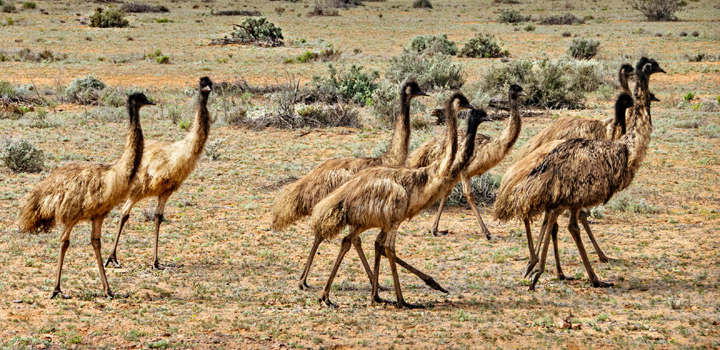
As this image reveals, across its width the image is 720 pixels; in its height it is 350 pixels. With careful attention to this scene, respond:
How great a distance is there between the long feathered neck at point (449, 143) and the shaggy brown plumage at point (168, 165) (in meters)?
2.79

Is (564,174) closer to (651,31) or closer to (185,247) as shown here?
(185,247)

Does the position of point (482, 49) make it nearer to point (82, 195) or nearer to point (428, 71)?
point (428, 71)

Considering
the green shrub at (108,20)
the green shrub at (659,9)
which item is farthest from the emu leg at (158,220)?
the green shrub at (659,9)

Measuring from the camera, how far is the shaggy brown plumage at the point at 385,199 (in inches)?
263

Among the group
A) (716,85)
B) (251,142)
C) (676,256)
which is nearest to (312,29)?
(716,85)

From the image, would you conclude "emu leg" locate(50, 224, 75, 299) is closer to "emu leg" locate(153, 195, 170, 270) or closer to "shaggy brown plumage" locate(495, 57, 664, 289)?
"emu leg" locate(153, 195, 170, 270)

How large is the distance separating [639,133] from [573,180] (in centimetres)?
106

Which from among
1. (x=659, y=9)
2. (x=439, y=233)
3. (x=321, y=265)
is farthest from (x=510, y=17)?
(x=321, y=265)

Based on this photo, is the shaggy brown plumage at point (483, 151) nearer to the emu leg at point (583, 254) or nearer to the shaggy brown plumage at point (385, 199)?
the emu leg at point (583, 254)

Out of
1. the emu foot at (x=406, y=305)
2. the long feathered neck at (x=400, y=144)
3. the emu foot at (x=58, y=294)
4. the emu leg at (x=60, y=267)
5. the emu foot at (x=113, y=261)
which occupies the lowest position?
the emu foot at (x=113, y=261)

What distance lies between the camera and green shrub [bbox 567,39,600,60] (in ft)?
88.0

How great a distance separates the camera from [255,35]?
106 feet

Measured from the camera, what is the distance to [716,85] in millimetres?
21328

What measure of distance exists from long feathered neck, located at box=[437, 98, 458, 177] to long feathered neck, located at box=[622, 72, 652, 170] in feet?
6.27
